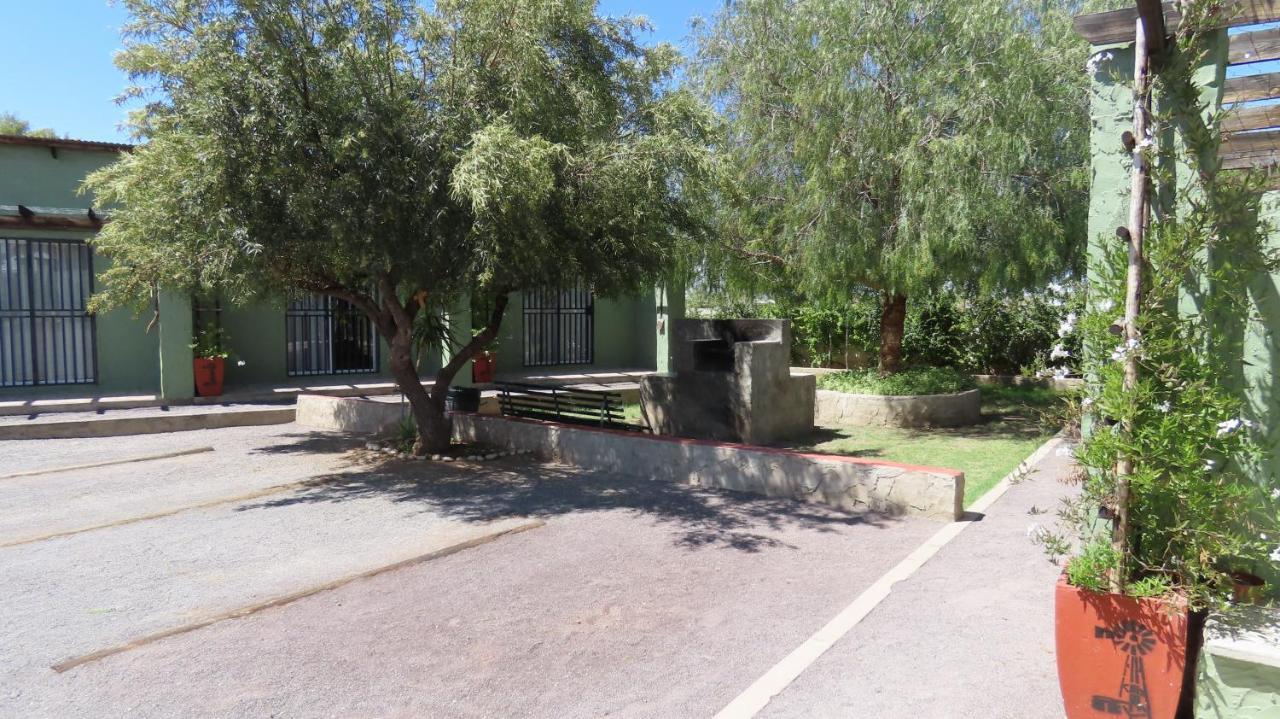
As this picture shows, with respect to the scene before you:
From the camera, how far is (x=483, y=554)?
236 inches

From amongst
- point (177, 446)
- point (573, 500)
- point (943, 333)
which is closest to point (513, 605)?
point (573, 500)

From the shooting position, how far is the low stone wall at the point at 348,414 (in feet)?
38.1

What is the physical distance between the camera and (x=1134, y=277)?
315 centimetres

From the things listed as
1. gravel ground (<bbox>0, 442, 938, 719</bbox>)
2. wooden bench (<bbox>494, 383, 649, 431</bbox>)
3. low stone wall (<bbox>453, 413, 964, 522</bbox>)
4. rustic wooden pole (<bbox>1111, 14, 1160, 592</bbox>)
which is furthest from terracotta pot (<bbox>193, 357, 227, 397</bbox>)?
rustic wooden pole (<bbox>1111, 14, 1160, 592</bbox>)

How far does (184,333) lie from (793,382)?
32.5ft

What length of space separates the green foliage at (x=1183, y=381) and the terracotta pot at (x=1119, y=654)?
0.29 ft

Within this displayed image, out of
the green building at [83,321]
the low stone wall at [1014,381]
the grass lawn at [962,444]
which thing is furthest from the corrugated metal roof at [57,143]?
the low stone wall at [1014,381]

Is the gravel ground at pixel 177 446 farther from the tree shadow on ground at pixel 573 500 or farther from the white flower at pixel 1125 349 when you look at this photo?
the white flower at pixel 1125 349

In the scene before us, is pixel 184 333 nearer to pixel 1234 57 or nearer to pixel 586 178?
pixel 586 178

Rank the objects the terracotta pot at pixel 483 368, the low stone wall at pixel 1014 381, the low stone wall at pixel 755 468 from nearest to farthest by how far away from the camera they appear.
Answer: the low stone wall at pixel 755 468, the low stone wall at pixel 1014 381, the terracotta pot at pixel 483 368

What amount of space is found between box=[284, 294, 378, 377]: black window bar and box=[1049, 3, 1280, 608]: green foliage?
47.1ft

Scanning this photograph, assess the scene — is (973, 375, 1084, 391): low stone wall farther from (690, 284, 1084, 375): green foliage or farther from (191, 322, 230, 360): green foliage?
(191, 322, 230, 360): green foliage

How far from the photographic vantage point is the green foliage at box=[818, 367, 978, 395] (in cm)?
1234

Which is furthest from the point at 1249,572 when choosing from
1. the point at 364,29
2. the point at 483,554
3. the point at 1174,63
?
the point at 364,29
